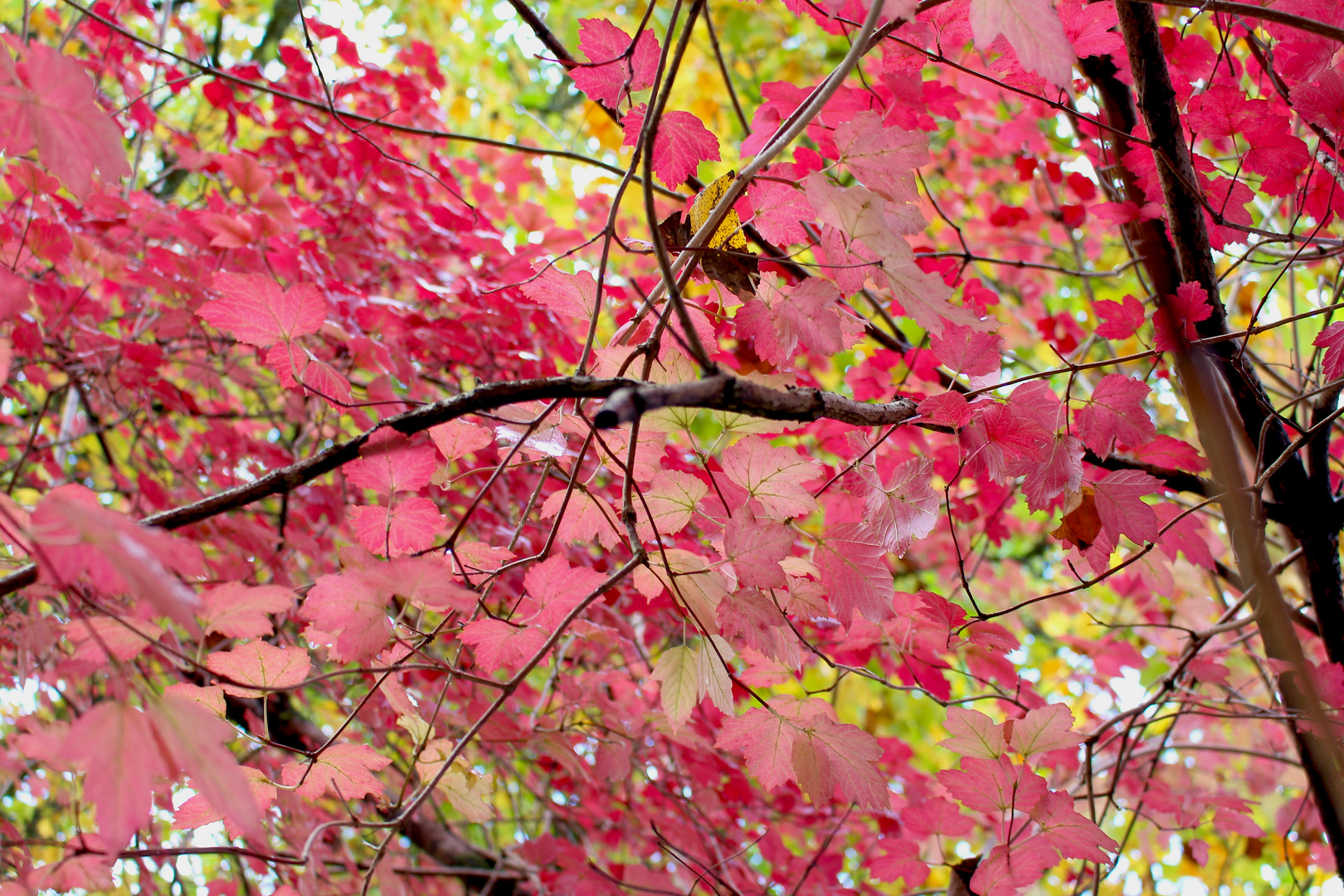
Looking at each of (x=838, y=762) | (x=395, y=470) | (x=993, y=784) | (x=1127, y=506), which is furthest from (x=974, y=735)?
(x=395, y=470)

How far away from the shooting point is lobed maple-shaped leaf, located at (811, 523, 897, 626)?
0.92m

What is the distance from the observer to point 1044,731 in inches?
41.6

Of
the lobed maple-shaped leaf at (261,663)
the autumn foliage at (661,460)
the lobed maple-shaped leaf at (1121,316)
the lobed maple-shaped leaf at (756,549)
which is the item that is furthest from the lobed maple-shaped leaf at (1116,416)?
the lobed maple-shaped leaf at (261,663)

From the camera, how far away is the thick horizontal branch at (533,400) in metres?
0.61

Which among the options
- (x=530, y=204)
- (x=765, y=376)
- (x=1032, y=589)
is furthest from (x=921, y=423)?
(x=1032, y=589)

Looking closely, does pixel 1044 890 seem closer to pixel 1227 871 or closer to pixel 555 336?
pixel 1227 871

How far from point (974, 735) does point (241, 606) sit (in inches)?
34.5

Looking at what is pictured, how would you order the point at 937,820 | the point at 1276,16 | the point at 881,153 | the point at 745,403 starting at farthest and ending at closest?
1. the point at 937,820
2. the point at 881,153
3. the point at 1276,16
4. the point at 745,403

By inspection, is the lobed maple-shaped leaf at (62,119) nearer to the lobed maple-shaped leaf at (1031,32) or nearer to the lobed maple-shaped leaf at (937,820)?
the lobed maple-shaped leaf at (1031,32)

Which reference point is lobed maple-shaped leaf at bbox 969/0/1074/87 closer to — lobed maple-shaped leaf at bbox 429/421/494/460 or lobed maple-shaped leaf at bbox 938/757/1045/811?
lobed maple-shaped leaf at bbox 429/421/494/460

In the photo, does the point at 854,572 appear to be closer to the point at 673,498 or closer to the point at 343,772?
the point at 673,498

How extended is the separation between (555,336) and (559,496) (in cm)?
109

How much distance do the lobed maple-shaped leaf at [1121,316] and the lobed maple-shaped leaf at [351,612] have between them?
3.57ft

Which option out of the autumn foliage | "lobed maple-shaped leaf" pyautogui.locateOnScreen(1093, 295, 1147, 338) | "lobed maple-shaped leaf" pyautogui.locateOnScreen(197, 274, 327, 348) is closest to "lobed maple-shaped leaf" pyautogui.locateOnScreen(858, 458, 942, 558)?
the autumn foliage
